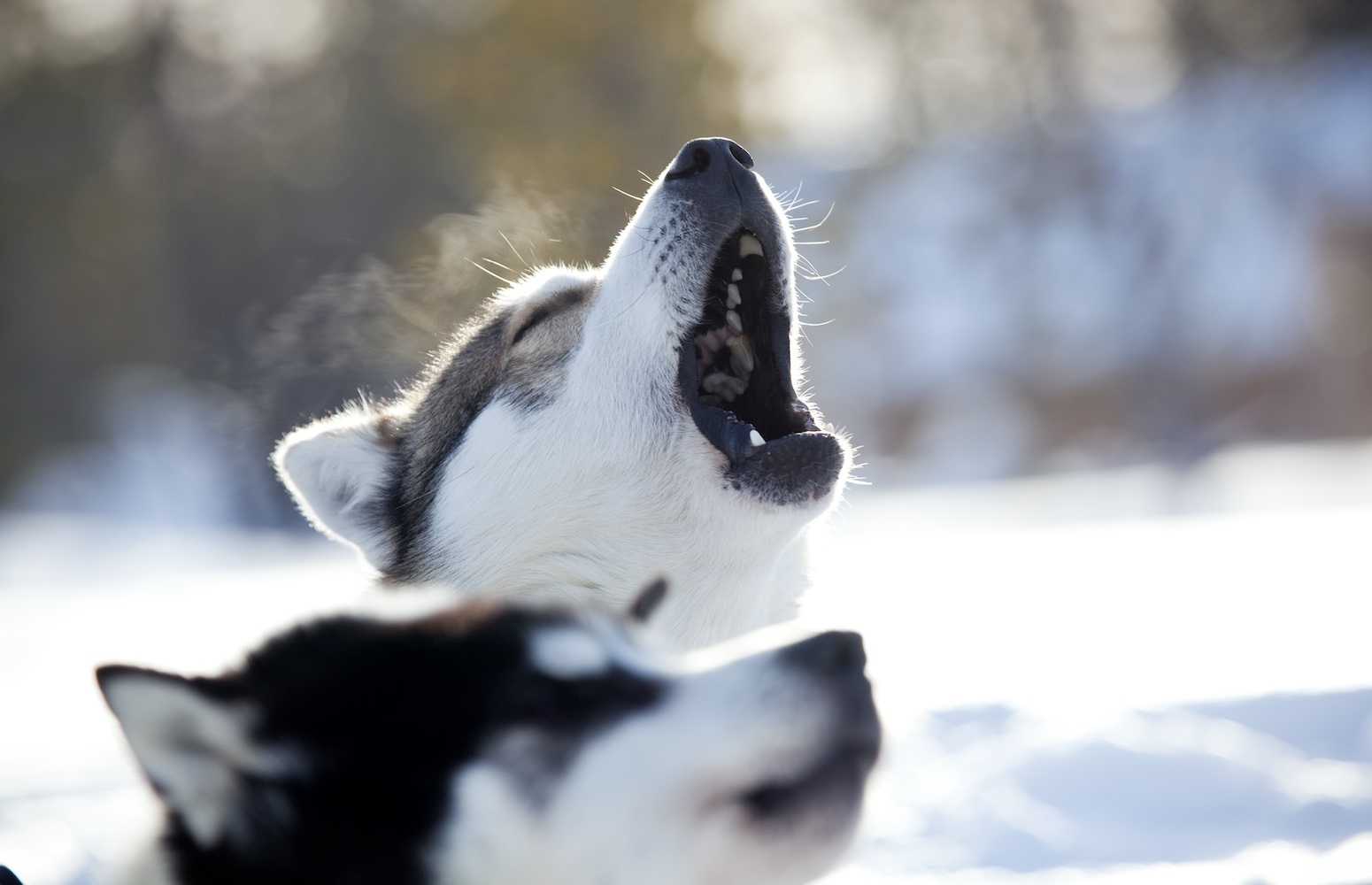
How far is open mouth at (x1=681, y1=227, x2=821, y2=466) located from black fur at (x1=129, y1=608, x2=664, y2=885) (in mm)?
1401

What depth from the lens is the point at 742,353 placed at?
3.15 meters

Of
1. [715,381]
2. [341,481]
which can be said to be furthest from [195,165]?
[715,381]

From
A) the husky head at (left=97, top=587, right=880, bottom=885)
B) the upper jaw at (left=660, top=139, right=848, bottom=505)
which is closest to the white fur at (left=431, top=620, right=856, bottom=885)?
the husky head at (left=97, top=587, right=880, bottom=885)

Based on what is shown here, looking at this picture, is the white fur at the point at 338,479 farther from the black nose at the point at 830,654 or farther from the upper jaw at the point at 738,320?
the black nose at the point at 830,654

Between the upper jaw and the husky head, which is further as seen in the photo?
the upper jaw

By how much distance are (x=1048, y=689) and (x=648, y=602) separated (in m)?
3.43

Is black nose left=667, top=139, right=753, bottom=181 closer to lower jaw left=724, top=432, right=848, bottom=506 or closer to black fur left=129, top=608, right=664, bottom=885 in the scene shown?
lower jaw left=724, top=432, right=848, bottom=506

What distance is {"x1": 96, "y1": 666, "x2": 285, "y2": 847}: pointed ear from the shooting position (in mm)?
1506

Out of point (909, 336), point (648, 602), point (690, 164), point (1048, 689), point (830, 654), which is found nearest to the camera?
point (830, 654)

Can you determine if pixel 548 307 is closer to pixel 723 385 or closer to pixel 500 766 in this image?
pixel 723 385

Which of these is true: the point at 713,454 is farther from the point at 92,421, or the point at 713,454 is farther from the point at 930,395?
the point at 92,421

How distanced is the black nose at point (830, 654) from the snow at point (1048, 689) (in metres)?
0.21

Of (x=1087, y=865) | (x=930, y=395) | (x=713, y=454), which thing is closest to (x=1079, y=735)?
(x=1087, y=865)

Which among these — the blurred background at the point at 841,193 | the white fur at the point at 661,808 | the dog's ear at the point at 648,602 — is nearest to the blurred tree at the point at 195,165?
the blurred background at the point at 841,193
